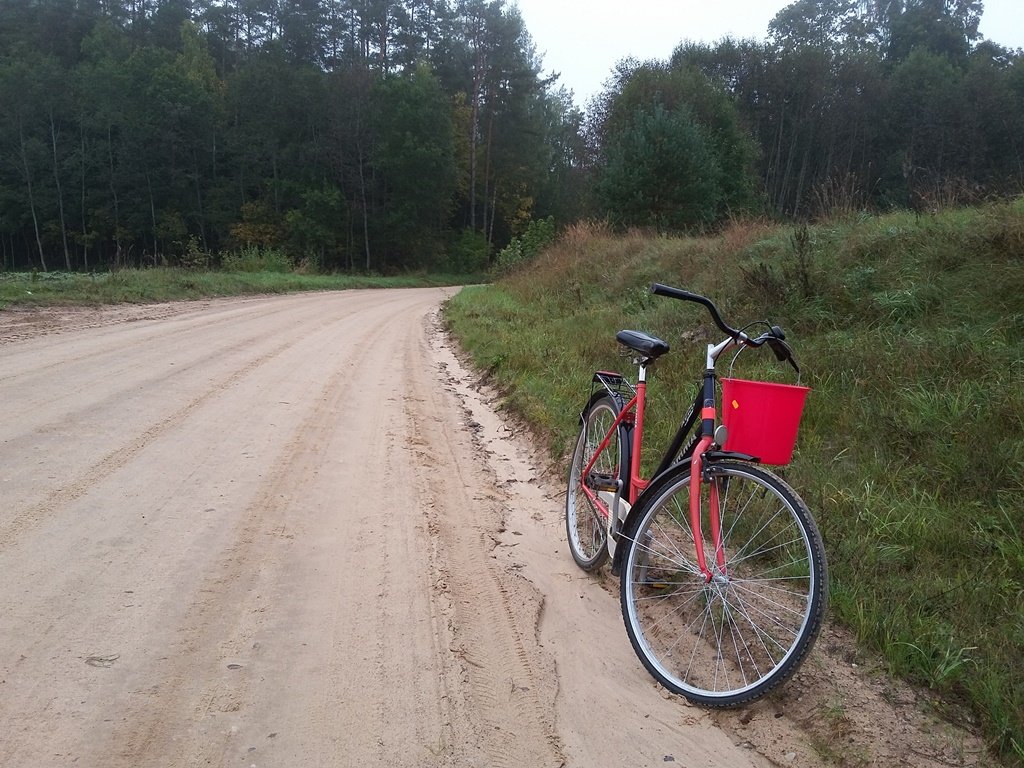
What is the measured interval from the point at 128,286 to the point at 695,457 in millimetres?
15044

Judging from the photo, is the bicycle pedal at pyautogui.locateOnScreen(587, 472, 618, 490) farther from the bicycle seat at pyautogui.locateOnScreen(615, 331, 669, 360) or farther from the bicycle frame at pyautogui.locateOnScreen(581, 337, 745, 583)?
the bicycle seat at pyautogui.locateOnScreen(615, 331, 669, 360)

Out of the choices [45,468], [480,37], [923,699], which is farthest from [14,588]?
[480,37]

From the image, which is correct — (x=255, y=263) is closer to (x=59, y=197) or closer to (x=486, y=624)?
(x=486, y=624)

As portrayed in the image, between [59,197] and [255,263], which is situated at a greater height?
[59,197]

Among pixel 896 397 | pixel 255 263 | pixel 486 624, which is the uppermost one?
pixel 255 263

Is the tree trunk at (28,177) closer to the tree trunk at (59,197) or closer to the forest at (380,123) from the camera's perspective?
the forest at (380,123)

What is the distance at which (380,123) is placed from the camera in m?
40.7

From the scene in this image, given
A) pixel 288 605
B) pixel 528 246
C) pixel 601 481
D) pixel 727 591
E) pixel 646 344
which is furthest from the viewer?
pixel 528 246

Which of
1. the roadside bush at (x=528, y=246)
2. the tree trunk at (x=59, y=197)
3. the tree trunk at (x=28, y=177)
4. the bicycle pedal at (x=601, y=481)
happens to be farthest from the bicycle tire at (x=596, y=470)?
the tree trunk at (x=28, y=177)

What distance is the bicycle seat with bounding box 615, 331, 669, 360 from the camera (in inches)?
122

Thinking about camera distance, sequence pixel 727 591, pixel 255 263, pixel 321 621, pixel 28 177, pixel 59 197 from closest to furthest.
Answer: pixel 727 591, pixel 321 621, pixel 255 263, pixel 28 177, pixel 59 197

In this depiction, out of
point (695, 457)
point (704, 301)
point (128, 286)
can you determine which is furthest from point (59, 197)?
point (695, 457)

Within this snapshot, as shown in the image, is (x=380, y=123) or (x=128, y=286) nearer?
(x=128, y=286)

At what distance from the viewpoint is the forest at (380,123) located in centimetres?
3906
